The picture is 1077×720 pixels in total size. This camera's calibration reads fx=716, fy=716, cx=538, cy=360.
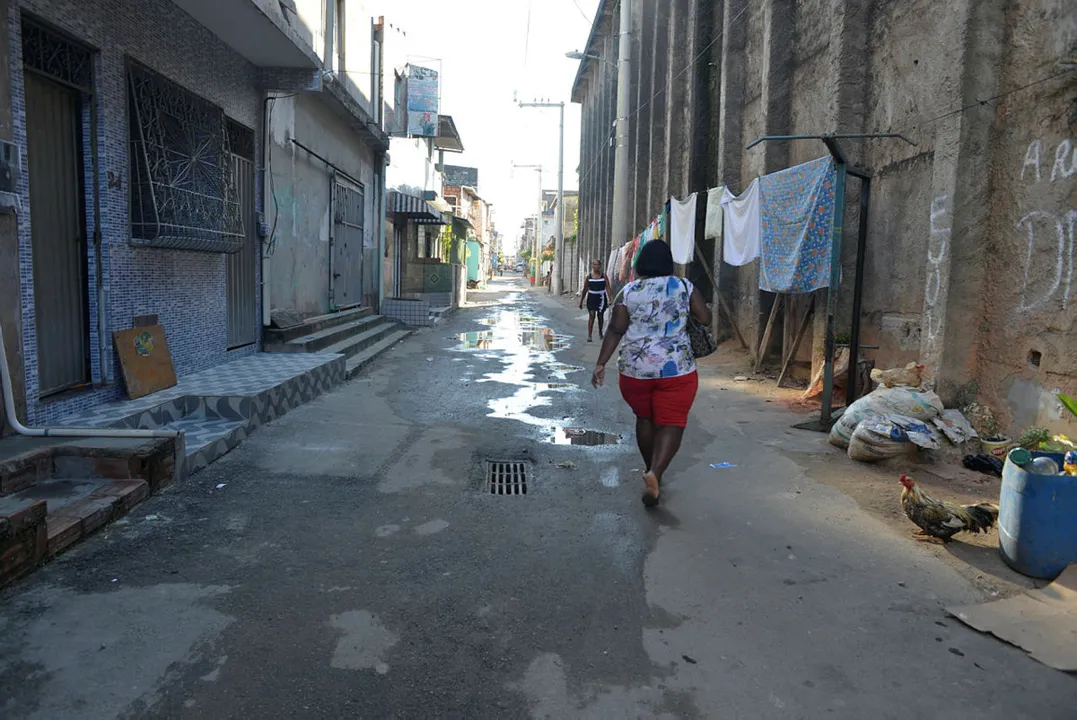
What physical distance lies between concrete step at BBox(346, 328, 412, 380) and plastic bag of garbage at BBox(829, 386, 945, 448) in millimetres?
6271

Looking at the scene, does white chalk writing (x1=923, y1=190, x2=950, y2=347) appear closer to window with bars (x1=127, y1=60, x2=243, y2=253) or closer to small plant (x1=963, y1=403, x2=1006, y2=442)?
small plant (x1=963, y1=403, x2=1006, y2=442)

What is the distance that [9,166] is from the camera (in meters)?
4.55

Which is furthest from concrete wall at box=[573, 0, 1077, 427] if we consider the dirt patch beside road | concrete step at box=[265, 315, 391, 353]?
concrete step at box=[265, 315, 391, 353]

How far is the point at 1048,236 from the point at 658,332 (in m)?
3.30

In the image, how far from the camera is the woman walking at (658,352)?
480 centimetres

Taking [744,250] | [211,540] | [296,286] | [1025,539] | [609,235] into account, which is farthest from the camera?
[609,235]

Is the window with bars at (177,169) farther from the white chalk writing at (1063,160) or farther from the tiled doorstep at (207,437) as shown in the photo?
the white chalk writing at (1063,160)

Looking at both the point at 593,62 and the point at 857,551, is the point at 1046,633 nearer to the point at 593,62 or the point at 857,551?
the point at 857,551

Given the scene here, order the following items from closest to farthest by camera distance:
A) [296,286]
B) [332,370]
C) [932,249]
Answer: [932,249], [332,370], [296,286]

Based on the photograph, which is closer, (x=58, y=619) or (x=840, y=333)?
(x=58, y=619)

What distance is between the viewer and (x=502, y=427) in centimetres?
703

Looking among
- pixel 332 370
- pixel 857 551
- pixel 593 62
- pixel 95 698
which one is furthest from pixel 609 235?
pixel 95 698

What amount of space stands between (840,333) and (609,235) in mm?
20633

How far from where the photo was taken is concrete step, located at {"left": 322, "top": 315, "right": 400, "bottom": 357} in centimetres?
1082
